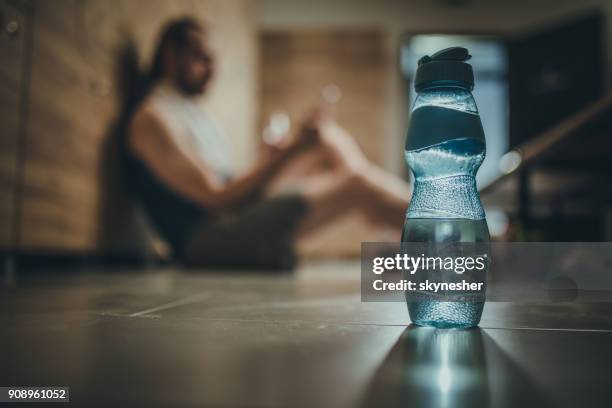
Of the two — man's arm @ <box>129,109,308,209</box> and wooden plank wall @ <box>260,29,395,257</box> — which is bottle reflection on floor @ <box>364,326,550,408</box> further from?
wooden plank wall @ <box>260,29,395,257</box>

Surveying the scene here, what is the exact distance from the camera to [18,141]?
1605 millimetres

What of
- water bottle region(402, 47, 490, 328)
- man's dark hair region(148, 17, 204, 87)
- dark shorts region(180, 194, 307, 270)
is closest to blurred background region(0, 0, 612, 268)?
man's dark hair region(148, 17, 204, 87)

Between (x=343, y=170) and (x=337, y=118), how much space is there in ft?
10.6

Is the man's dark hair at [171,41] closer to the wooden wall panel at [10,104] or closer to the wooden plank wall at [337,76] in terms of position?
the wooden wall panel at [10,104]

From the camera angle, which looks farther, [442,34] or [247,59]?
[442,34]

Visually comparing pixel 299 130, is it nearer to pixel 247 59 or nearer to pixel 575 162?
pixel 575 162

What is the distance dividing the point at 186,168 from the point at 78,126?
1.41 feet

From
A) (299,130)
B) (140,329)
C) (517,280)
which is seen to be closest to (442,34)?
(299,130)

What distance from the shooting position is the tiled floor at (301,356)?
1.07 feet

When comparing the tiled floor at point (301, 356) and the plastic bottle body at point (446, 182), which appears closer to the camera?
the tiled floor at point (301, 356)

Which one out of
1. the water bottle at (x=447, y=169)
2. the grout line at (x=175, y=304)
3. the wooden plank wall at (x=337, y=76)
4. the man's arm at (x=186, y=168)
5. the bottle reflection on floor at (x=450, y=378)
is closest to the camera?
the bottle reflection on floor at (x=450, y=378)

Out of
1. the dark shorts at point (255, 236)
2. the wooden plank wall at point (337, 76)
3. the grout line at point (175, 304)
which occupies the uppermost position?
the wooden plank wall at point (337, 76)

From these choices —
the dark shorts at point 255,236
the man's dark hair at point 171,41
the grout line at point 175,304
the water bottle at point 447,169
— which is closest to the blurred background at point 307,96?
the man's dark hair at point 171,41

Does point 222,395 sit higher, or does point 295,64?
point 295,64
